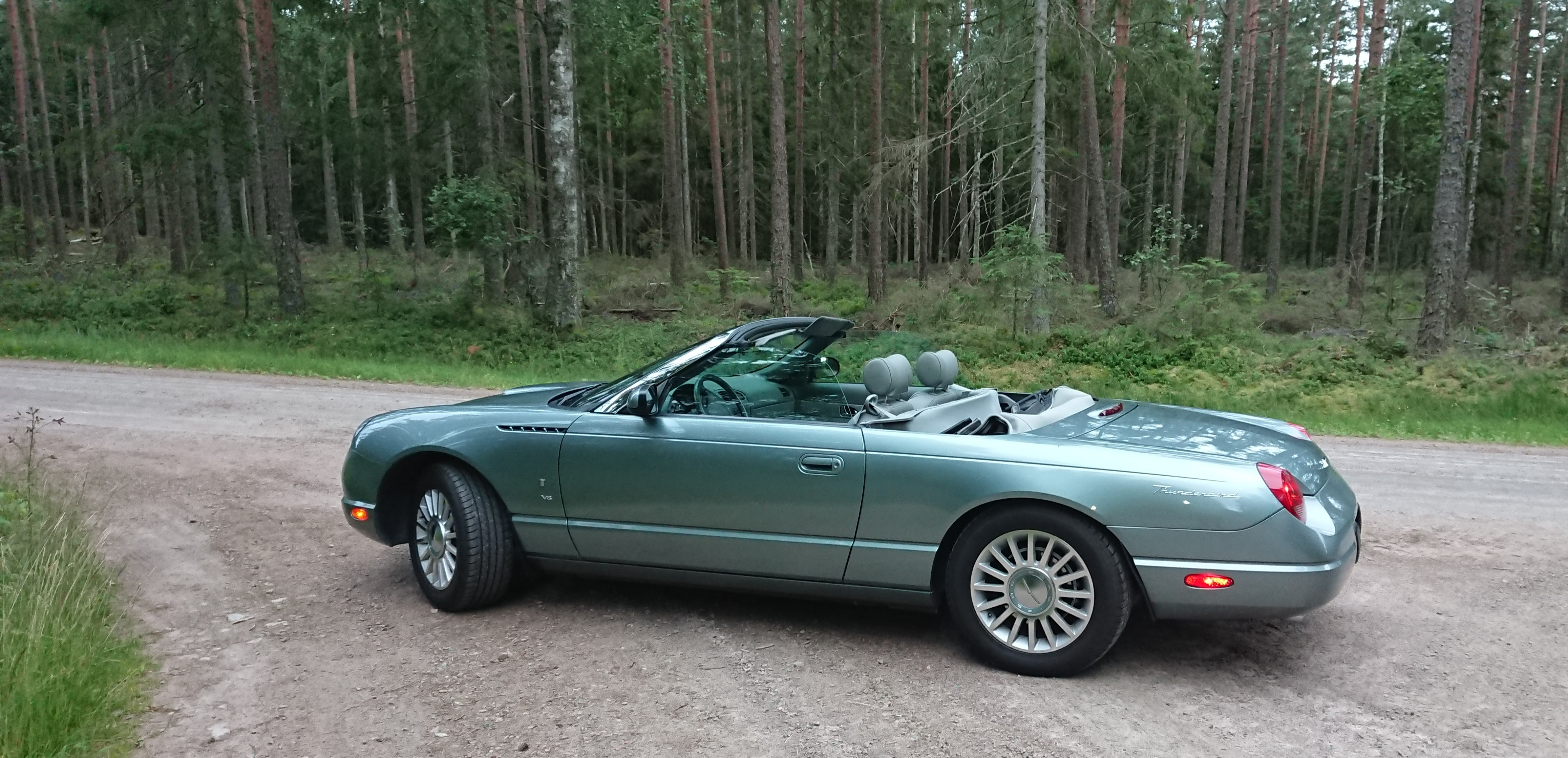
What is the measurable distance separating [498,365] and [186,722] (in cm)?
1416

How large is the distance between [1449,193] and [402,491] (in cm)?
1660

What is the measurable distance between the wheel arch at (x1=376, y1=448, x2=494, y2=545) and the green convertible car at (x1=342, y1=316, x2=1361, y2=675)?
0.01 meters

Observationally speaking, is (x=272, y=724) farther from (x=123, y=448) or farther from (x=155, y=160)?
(x=155, y=160)

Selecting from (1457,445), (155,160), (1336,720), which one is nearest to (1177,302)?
(1457,445)

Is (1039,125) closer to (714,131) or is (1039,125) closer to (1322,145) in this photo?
(714,131)

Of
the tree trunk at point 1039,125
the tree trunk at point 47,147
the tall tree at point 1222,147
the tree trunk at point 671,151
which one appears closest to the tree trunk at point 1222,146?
the tall tree at point 1222,147

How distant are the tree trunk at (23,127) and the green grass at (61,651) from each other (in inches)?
1131

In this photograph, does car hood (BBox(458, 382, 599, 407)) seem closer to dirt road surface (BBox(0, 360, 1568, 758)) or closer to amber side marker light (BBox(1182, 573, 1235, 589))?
dirt road surface (BBox(0, 360, 1568, 758))

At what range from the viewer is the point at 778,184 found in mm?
20891

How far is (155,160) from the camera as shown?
68.3 feet

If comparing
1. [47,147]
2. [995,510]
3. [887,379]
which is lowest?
[995,510]

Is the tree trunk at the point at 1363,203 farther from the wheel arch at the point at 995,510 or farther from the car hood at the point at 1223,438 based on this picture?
the wheel arch at the point at 995,510

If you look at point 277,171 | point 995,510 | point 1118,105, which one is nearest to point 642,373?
point 995,510

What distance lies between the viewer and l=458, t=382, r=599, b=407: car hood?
207 inches
